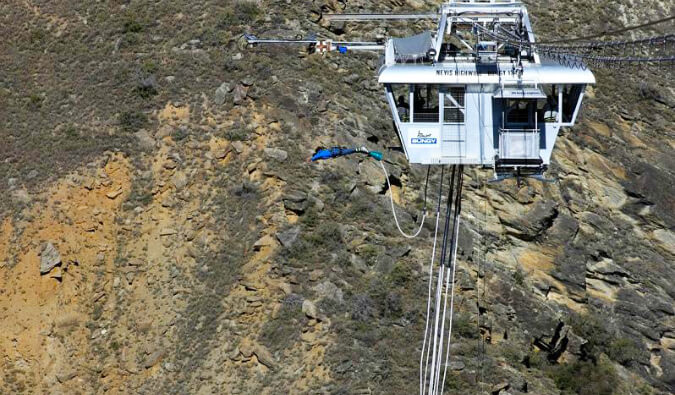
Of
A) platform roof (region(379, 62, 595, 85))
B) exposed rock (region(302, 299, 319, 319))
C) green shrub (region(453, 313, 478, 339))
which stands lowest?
green shrub (region(453, 313, 478, 339))

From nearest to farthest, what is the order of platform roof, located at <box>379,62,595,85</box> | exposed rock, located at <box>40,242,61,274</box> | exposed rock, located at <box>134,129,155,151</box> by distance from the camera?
platform roof, located at <box>379,62,595,85</box>
exposed rock, located at <box>40,242,61,274</box>
exposed rock, located at <box>134,129,155,151</box>

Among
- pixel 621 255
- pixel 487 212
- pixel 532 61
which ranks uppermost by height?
pixel 532 61

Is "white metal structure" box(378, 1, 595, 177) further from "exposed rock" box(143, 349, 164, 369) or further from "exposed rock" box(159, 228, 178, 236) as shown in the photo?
"exposed rock" box(143, 349, 164, 369)

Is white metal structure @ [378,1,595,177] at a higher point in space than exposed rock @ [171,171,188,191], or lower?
higher

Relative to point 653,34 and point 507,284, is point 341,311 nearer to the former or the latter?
point 507,284

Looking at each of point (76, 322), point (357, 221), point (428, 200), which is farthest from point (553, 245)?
point (76, 322)

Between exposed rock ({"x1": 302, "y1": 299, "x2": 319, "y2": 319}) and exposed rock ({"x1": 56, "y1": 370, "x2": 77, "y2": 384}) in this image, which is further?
exposed rock ({"x1": 56, "y1": 370, "x2": 77, "y2": 384})

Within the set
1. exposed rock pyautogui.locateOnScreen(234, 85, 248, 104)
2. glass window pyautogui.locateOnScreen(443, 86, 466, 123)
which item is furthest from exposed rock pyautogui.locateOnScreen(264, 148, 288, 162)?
glass window pyautogui.locateOnScreen(443, 86, 466, 123)
